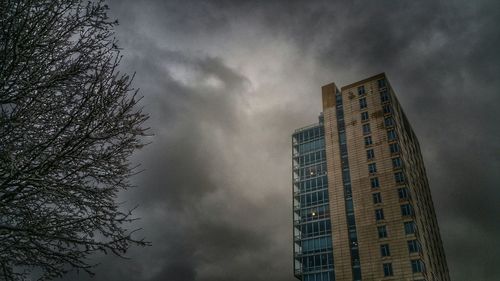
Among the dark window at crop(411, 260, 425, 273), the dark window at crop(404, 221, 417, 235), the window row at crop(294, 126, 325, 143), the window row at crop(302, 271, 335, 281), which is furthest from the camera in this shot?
the window row at crop(294, 126, 325, 143)

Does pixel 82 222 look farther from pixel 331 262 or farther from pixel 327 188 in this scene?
pixel 327 188

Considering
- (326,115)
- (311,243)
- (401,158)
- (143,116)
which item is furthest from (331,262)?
(143,116)

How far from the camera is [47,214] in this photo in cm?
702

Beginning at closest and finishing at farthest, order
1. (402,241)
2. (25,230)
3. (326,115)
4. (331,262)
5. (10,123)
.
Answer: (25,230)
(10,123)
(402,241)
(331,262)
(326,115)

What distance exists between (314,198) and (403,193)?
14926 mm

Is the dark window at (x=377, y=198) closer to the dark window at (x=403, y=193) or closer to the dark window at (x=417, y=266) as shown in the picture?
the dark window at (x=403, y=193)

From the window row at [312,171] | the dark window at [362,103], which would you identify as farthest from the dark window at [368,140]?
the window row at [312,171]

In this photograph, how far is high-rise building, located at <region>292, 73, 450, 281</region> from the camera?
45.8 meters

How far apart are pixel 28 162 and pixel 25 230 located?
3.85 ft

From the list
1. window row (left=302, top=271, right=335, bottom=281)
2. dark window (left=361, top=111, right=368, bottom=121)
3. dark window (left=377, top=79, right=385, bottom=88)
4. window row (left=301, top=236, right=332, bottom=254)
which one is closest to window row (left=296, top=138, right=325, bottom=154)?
dark window (left=361, top=111, right=368, bottom=121)

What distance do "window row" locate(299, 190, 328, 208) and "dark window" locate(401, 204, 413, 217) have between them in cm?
1283

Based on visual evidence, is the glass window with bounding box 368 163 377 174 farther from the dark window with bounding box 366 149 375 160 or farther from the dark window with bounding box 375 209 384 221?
the dark window with bounding box 375 209 384 221

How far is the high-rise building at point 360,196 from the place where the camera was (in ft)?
150

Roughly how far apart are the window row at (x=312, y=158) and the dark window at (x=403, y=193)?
1524 cm
